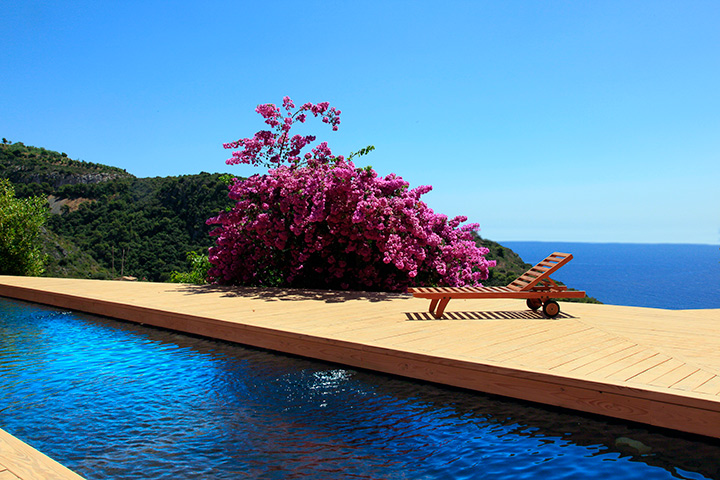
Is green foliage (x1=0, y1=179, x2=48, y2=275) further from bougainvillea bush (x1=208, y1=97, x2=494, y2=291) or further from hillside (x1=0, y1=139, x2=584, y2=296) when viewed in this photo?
hillside (x1=0, y1=139, x2=584, y2=296)

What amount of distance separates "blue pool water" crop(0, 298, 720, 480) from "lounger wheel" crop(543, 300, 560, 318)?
268 centimetres

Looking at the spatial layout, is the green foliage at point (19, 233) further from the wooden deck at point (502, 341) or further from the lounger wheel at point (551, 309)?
the lounger wheel at point (551, 309)

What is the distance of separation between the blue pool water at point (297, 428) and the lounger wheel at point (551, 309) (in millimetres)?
2677

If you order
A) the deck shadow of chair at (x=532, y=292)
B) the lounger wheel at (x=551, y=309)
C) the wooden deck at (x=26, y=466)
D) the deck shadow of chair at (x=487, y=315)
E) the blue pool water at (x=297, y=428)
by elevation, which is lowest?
the blue pool water at (x=297, y=428)

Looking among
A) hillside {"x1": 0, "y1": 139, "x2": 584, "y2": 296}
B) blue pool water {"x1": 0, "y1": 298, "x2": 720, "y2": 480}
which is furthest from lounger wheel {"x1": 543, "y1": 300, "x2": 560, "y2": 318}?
hillside {"x1": 0, "y1": 139, "x2": 584, "y2": 296}

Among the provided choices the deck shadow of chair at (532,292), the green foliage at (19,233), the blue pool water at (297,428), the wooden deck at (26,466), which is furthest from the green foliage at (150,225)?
the wooden deck at (26,466)

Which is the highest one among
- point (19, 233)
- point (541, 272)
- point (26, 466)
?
point (19, 233)

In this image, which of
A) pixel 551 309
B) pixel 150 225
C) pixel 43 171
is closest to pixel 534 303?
pixel 551 309

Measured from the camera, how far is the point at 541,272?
6.31 meters

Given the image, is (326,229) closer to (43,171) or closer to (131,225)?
(131,225)

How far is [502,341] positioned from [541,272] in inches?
79.0

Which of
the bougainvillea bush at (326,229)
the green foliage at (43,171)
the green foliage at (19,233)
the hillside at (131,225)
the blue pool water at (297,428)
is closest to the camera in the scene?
the blue pool water at (297,428)

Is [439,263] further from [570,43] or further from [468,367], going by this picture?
[570,43]

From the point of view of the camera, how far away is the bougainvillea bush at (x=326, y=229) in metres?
8.90
